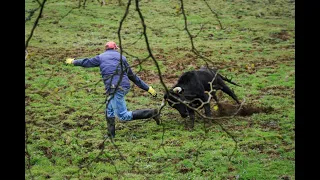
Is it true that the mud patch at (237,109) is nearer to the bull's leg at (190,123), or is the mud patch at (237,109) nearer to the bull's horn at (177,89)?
the bull's leg at (190,123)

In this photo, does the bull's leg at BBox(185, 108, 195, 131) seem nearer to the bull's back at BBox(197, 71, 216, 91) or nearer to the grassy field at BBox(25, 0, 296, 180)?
the grassy field at BBox(25, 0, 296, 180)

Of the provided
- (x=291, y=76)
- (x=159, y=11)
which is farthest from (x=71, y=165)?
(x=159, y=11)

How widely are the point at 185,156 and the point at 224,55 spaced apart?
10.8 meters

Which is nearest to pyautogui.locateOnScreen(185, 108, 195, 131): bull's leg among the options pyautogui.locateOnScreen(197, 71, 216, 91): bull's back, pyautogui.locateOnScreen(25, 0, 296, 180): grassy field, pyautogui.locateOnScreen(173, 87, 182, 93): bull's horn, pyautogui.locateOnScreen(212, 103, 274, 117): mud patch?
pyautogui.locateOnScreen(25, 0, 296, 180): grassy field

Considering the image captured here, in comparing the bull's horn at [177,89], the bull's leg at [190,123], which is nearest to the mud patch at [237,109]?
the bull's leg at [190,123]

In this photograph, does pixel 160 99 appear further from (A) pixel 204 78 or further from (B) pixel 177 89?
(B) pixel 177 89

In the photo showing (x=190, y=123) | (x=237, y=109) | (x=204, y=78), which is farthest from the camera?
(x=237, y=109)

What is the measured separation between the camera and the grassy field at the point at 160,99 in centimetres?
795

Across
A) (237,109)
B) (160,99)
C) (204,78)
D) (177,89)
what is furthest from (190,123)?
(160,99)

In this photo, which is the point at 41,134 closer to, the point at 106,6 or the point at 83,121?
the point at 83,121

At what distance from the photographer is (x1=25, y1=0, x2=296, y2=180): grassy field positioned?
313 inches

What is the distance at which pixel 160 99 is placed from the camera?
13.1 m

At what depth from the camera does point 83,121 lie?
10898 millimetres

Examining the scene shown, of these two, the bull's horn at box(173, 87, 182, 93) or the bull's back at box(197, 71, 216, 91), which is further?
the bull's back at box(197, 71, 216, 91)
